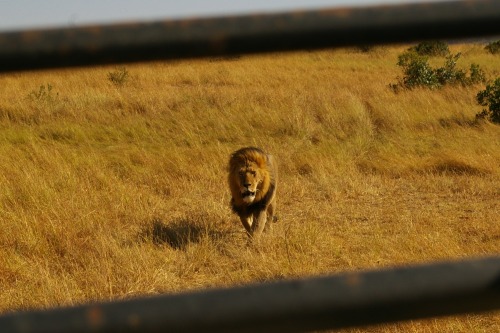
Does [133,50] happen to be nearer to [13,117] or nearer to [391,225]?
[391,225]

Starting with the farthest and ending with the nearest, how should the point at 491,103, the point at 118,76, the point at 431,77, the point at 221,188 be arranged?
1. the point at 118,76
2. the point at 431,77
3. the point at 491,103
4. the point at 221,188

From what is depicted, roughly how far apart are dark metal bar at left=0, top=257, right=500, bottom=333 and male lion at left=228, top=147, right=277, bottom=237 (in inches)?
209

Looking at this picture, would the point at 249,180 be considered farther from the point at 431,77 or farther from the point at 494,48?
the point at 494,48

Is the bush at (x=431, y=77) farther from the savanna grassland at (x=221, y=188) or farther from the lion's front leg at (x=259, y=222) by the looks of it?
the lion's front leg at (x=259, y=222)

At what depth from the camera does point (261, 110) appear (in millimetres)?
11625

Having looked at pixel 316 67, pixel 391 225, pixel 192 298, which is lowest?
pixel 192 298

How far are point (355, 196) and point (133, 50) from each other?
679cm

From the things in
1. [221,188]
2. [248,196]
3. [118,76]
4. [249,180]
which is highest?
[118,76]

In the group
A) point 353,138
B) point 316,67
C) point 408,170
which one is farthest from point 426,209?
point 316,67

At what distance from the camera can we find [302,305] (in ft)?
2.89

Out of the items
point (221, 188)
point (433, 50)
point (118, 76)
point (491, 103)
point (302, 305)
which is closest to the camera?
point (302, 305)

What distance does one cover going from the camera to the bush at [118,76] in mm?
17409

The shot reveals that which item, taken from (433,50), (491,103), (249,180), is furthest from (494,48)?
(249,180)

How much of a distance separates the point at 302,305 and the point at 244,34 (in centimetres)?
27
